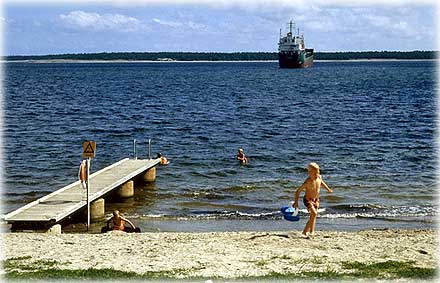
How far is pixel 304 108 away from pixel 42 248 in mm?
45320

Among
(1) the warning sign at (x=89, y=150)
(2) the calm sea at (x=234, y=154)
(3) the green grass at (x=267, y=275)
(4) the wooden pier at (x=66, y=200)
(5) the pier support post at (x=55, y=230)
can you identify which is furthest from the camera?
(2) the calm sea at (x=234, y=154)

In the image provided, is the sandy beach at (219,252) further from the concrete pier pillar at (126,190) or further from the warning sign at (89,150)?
the concrete pier pillar at (126,190)

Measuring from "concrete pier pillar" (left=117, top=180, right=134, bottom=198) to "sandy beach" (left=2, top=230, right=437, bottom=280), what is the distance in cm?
711

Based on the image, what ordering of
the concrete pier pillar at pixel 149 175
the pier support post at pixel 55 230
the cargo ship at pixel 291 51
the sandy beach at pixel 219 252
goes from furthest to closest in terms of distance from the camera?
the cargo ship at pixel 291 51
the concrete pier pillar at pixel 149 175
the pier support post at pixel 55 230
the sandy beach at pixel 219 252

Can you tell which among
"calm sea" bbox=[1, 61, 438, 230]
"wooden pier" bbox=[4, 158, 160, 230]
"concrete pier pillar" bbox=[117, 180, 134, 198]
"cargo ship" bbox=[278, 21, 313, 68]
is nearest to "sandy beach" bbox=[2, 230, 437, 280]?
"wooden pier" bbox=[4, 158, 160, 230]

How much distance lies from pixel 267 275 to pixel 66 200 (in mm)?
8689

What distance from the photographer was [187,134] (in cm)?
3872

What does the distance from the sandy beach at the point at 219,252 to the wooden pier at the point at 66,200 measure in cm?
164

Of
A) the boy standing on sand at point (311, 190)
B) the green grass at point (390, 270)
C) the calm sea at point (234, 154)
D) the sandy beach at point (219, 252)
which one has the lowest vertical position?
the calm sea at point (234, 154)

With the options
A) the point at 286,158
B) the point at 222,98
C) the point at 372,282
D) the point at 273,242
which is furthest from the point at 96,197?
the point at 222,98

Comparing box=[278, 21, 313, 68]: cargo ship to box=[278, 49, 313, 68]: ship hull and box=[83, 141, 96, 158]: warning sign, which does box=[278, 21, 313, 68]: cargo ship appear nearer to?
box=[278, 49, 313, 68]: ship hull

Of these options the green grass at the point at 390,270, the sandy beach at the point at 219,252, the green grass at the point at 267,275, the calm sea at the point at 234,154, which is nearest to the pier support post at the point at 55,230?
the sandy beach at the point at 219,252

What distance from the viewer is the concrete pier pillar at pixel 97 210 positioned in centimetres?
1816

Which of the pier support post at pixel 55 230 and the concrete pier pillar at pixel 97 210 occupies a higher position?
the pier support post at pixel 55 230
